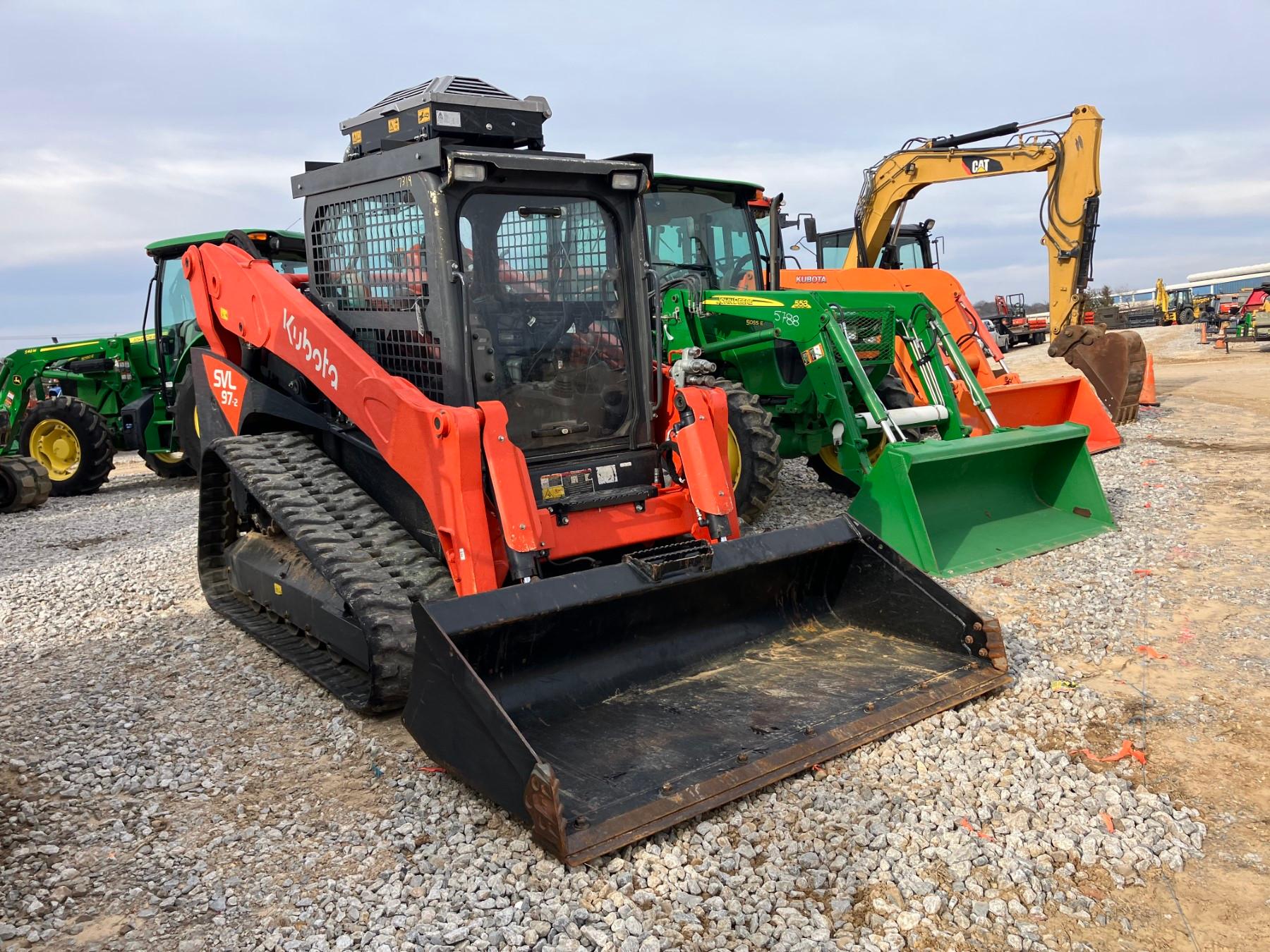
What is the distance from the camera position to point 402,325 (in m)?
4.43

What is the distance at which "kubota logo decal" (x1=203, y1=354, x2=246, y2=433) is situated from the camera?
5434 mm

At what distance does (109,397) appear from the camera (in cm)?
1202

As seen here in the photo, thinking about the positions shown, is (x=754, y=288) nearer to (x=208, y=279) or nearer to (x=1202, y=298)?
(x=208, y=279)

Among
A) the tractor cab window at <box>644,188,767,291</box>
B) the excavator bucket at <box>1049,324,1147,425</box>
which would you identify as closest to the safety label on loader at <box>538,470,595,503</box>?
the tractor cab window at <box>644,188,767,291</box>

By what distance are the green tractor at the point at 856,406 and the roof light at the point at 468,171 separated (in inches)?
117

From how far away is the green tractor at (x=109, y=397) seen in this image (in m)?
9.96

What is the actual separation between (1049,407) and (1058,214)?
16.2ft

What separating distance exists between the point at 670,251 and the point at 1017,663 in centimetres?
480

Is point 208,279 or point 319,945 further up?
point 208,279

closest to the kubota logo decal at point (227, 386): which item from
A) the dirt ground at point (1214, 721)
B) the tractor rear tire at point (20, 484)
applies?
the dirt ground at point (1214, 721)

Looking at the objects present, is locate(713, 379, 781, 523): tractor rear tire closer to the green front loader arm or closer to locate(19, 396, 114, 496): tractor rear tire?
the green front loader arm

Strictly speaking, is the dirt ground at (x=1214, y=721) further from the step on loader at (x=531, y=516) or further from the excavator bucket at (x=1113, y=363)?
the excavator bucket at (x=1113, y=363)

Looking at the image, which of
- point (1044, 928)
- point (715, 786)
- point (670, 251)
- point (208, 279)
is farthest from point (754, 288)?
point (1044, 928)

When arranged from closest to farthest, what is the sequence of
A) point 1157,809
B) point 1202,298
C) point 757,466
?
1. point 1157,809
2. point 757,466
3. point 1202,298
